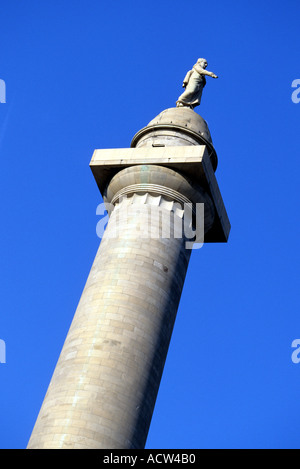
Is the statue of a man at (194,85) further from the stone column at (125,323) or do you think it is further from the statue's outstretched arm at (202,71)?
the stone column at (125,323)

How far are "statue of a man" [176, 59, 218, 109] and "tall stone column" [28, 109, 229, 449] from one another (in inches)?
123

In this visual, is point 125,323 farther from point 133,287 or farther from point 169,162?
point 169,162

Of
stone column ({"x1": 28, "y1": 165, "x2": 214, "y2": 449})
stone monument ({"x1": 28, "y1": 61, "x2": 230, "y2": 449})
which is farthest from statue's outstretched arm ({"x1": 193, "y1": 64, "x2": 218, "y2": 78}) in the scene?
stone column ({"x1": 28, "y1": 165, "x2": 214, "y2": 449})

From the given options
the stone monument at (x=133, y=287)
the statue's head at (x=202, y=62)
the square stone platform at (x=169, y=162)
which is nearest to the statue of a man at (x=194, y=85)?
the statue's head at (x=202, y=62)

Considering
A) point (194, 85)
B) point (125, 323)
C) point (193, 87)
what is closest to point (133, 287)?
point (125, 323)

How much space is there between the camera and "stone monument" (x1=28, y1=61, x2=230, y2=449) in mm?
21844

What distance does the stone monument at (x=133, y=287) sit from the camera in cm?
2184

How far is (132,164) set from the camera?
93.5ft

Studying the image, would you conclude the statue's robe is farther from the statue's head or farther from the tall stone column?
the tall stone column

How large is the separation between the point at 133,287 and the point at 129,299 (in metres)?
0.50

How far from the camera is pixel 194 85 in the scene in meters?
33.8

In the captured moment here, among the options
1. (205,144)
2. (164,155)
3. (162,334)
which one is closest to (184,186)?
(164,155)

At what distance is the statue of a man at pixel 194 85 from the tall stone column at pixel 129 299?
10.3ft
